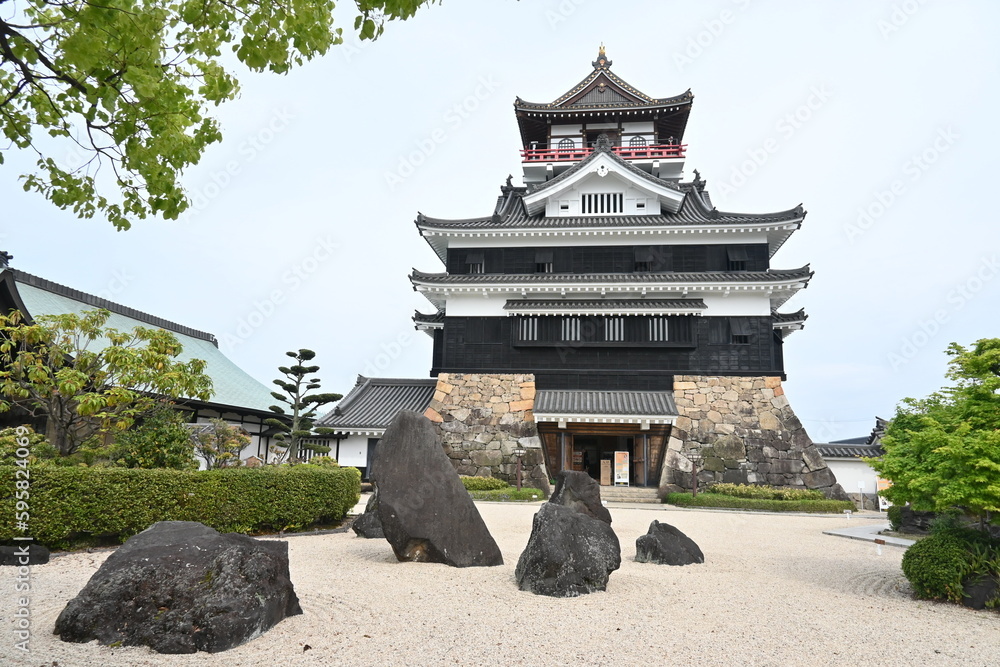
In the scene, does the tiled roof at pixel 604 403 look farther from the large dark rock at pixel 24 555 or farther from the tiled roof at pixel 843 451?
the large dark rock at pixel 24 555

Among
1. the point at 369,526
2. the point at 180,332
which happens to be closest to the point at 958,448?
the point at 369,526

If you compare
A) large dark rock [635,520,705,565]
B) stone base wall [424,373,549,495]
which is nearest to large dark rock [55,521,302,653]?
large dark rock [635,520,705,565]

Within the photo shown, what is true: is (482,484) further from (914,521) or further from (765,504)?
(914,521)

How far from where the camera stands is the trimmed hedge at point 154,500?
8445 millimetres

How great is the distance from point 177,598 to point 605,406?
1939 centimetres

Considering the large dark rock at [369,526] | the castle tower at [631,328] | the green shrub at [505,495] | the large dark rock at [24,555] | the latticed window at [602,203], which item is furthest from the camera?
the latticed window at [602,203]

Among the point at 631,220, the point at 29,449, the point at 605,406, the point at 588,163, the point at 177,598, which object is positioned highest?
the point at 588,163

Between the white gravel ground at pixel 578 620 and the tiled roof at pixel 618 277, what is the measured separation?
15325mm

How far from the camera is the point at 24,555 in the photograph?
7789 millimetres

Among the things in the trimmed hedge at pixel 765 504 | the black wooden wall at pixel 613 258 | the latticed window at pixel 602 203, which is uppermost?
the latticed window at pixel 602 203

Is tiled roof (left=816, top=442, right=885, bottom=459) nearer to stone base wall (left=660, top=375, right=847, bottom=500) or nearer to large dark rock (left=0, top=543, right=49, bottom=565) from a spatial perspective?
stone base wall (left=660, top=375, right=847, bottom=500)

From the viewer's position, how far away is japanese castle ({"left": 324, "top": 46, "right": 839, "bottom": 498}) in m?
22.9

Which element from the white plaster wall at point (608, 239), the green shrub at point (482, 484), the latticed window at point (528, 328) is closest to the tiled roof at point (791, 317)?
the white plaster wall at point (608, 239)

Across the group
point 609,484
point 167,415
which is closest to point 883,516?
point 609,484
